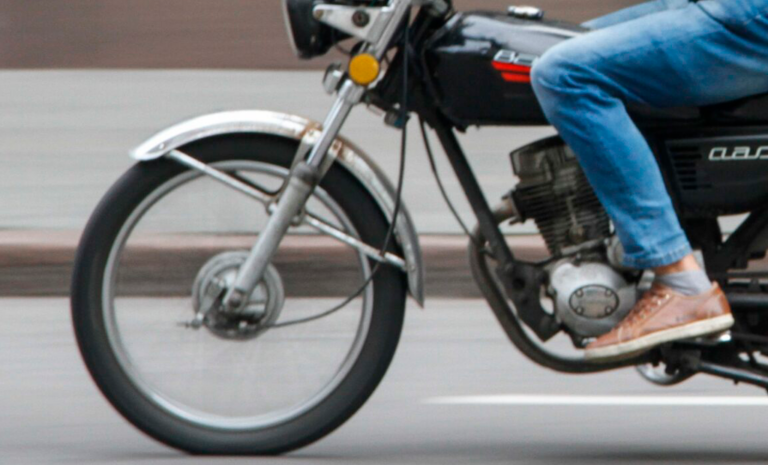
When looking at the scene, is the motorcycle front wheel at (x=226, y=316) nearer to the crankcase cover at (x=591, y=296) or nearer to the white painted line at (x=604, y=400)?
the crankcase cover at (x=591, y=296)

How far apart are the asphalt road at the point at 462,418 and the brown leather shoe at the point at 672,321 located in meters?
0.45

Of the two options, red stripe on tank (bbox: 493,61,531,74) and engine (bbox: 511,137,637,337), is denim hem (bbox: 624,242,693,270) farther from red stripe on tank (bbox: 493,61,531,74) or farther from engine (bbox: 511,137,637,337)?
red stripe on tank (bbox: 493,61,531,74)

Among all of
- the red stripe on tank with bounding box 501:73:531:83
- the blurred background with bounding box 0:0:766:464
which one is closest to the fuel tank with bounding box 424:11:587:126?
the red stripe on tank with bounding box 501:73:531:83

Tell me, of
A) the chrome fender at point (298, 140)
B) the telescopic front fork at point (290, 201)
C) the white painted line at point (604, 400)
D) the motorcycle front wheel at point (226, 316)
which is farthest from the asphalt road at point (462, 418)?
the chrome fender at point (298, 140)

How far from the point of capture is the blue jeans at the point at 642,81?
3746 millimetres

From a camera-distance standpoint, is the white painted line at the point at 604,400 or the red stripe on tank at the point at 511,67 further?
the white painted line at the point at 604,400

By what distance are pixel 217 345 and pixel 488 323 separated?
203 cm

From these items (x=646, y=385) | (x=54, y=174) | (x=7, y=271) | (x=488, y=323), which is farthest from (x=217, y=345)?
(x=54, y=174)

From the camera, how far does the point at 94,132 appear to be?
334 inches

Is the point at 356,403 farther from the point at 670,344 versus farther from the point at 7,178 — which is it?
the point at 7,178

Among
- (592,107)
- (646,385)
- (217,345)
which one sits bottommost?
(646,385)

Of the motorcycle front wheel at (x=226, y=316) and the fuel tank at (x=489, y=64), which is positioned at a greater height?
the fuel tank at (x=489, y=64)

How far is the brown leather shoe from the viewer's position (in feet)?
12.6

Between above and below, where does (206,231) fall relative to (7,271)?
above
